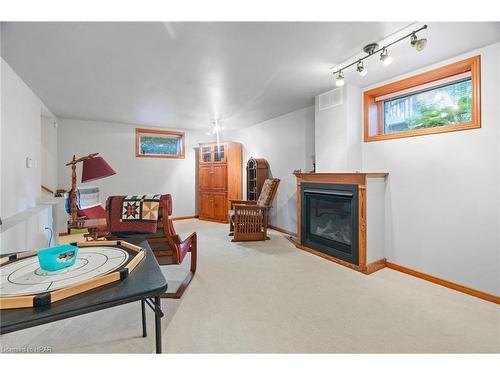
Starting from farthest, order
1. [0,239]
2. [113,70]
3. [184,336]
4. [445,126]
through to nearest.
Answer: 1. [113,70]
2. [445,126]
3. [0,239]
4. [184,336]

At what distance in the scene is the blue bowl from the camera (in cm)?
106

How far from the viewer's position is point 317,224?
3691mm

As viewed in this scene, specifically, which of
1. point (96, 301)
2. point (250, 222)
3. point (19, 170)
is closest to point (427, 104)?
point (250, 222)

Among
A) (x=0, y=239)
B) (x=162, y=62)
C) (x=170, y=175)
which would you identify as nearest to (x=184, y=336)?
(x=0, y=239)

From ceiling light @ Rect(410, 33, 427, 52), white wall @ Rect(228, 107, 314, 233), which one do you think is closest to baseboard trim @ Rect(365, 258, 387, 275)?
white wall @ Rect(228, 107, 314, 233)

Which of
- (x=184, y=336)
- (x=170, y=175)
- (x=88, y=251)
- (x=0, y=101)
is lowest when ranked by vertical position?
(x=184, y=336)

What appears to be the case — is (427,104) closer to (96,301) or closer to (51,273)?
(96,301)

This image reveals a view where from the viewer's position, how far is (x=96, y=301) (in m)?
0.87

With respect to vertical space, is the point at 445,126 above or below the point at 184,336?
above

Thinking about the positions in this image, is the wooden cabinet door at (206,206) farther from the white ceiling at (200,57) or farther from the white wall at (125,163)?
the white ceiling at (200,57)

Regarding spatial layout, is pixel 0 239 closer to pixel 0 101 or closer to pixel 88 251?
pixel 88 251

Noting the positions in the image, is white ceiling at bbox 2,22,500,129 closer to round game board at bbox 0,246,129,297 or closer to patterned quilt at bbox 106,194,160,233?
patterned quilt at bbox 106,194,160,233

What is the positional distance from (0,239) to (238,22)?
8.27 ft
